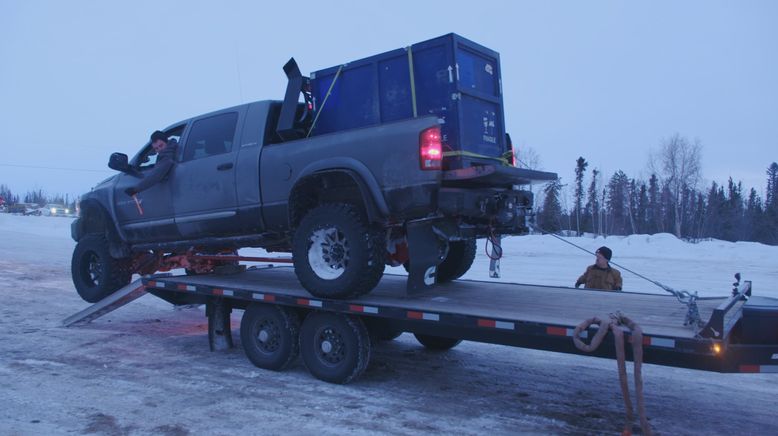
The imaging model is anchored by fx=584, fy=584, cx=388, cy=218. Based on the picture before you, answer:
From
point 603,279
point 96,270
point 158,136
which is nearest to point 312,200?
point 158,136

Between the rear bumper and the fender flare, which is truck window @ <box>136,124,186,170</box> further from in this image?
the rear bumper

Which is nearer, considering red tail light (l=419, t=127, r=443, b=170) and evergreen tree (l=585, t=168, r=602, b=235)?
red tail light (l=419, t=127, r=443, b=170)

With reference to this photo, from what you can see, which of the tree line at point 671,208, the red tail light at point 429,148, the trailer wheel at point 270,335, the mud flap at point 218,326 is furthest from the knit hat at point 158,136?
the tree line at point 671,208

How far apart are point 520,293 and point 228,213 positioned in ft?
10.4

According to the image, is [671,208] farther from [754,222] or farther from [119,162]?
[119,162]

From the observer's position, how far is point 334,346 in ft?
17.9

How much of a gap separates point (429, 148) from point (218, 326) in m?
3.51

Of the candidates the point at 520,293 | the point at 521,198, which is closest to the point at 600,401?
the point at 520,293

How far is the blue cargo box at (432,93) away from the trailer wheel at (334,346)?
5.59 feet

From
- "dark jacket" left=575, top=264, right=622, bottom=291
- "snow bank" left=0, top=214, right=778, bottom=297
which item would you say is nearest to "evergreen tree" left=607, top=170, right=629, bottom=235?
"snow bank" left=0, top=214, right=778, bottom=297

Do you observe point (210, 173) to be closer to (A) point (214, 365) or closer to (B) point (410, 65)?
(A) point (214, 365)

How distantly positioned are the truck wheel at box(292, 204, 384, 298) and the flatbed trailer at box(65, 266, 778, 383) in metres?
0.15

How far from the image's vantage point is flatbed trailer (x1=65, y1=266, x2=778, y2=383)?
3.56m

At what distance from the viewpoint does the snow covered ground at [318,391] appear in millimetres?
4379
